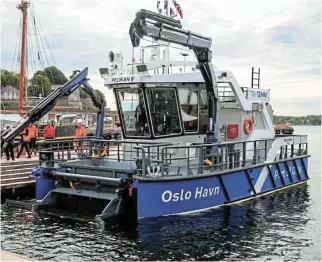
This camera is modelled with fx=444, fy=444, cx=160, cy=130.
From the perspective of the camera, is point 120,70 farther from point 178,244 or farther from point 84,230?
point 178,244

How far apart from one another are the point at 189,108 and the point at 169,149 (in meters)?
1.44

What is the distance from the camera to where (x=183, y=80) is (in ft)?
42.3

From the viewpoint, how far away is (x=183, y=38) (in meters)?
11.9

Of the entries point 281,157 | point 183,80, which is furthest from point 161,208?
point 281,157

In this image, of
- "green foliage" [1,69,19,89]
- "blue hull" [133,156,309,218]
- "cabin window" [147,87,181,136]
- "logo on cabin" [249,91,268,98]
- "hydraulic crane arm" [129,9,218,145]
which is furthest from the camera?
"green foliage" [1,69,19,89]

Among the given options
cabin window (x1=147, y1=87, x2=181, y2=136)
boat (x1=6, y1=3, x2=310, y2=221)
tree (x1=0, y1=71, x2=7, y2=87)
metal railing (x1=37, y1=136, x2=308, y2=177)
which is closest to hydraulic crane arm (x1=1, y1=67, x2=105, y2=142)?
boat (x1=6, y1=3, x2=310, y2=221)

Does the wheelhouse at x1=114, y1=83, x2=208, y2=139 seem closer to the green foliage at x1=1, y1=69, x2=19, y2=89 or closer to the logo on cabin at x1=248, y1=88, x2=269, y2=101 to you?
the logo on cabin at x1=248, y1=88, x2=269, y2=101

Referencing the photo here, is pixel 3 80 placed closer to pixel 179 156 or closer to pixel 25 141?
pixel 25 141

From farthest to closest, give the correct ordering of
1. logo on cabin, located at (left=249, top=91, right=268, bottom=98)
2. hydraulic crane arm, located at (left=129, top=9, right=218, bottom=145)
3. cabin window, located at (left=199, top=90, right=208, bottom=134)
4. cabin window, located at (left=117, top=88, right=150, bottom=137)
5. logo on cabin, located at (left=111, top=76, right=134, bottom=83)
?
logo on cabin, located at (left=249, top=91, right=268, bottom=98) < cabin window, located at (left=199, top=90, right=208, bottom=134) < cabin window, located at (left=117, top=88, right=150, bottom=137) < logo on cabin, located at (left=111, top=76, right=134, bottom=83) < hydraulic crane arm, located at (left=129, top=9, right=218, bottom=145)

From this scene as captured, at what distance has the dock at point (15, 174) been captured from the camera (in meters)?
14.7

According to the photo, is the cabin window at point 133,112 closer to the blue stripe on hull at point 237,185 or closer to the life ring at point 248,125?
the blue stripe on hull at point 237,185

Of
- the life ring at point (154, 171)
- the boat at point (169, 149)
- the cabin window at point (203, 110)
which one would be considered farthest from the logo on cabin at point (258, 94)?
the life ring at point (154, 171)

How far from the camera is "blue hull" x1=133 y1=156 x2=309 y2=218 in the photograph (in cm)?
1034

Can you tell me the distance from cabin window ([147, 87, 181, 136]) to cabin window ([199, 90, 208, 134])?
96 cm
